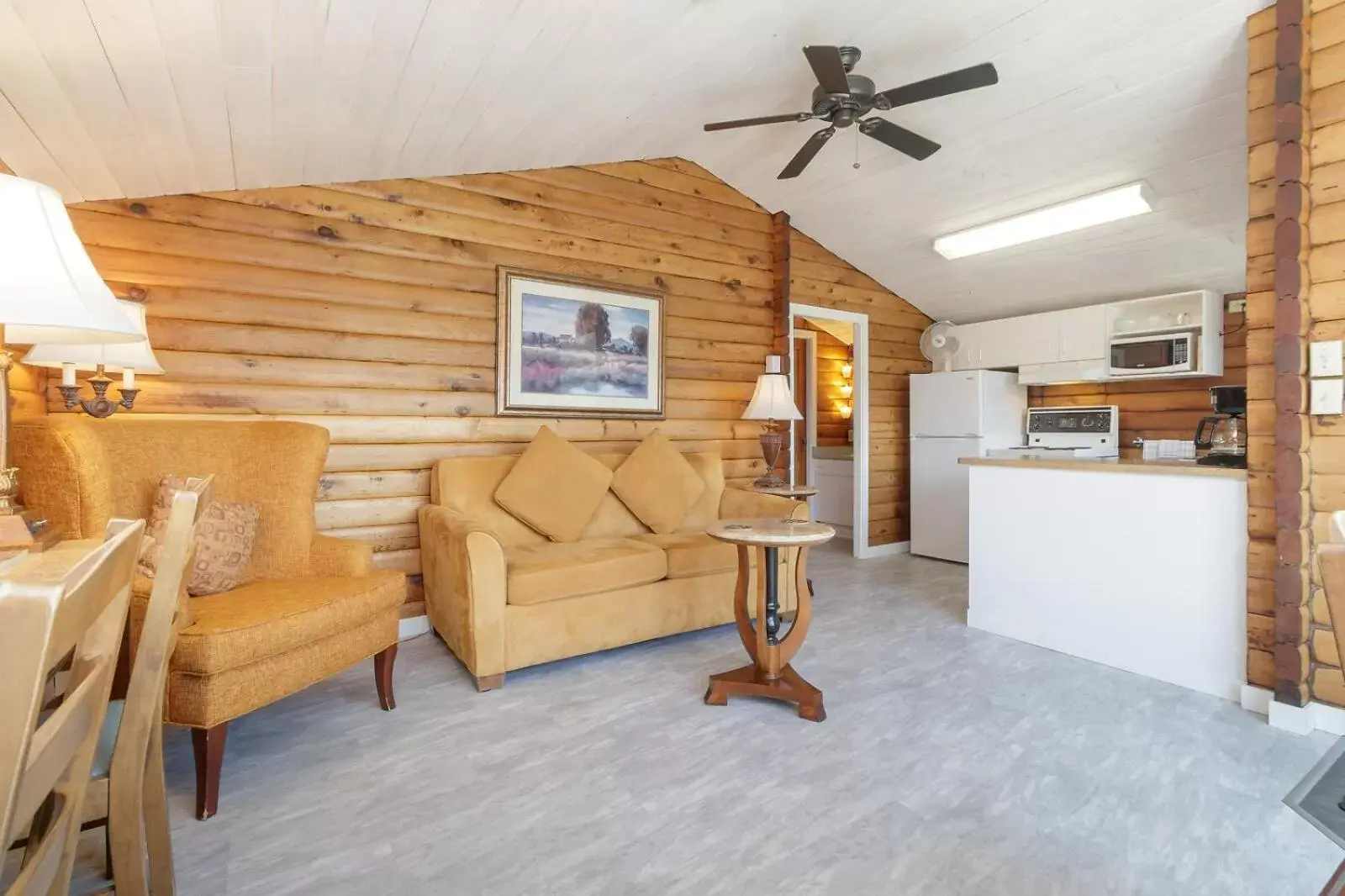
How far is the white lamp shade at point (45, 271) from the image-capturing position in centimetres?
105

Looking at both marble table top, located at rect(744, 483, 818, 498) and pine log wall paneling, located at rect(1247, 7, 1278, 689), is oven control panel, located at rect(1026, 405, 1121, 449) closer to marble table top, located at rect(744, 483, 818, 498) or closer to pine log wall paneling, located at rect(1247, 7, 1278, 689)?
marble table top, located at rect(744, 483, 818, 498)

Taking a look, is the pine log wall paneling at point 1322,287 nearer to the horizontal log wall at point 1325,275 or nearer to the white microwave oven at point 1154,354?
the horizontal log wall at point 1325,275

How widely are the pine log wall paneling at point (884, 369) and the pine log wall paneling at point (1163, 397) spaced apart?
1184 mm

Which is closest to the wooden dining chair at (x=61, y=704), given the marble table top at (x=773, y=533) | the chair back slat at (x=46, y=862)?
the chair back slat at (x=46, y=862)

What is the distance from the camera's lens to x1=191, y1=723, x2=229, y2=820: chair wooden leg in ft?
6.06

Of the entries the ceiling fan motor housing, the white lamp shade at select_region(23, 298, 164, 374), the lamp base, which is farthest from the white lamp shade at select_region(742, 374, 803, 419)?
the white lamp shade at select_region(23, 298, 164, 374)

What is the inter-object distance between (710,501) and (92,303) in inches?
130

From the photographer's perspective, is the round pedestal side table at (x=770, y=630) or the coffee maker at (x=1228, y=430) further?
the coffee maker at (x=1228, y=430)

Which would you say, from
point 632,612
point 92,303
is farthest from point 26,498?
point 632,612

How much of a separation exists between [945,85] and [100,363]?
10.2 feet

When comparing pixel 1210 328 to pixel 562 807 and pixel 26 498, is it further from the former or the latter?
pixel 26 498

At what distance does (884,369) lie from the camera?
5.70 meters

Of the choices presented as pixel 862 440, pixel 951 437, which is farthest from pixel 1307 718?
pixel 862 440

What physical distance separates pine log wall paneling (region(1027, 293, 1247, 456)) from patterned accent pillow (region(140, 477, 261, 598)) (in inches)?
215
